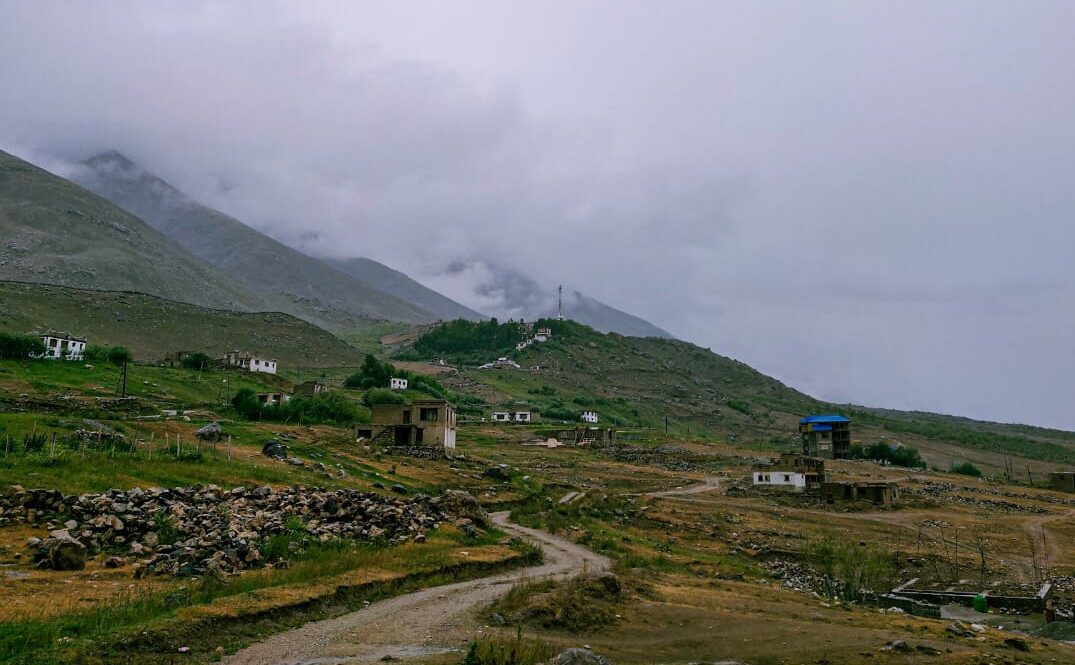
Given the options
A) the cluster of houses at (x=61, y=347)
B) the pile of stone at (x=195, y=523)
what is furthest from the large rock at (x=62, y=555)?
the cluster of houses at (x=61, y=347)

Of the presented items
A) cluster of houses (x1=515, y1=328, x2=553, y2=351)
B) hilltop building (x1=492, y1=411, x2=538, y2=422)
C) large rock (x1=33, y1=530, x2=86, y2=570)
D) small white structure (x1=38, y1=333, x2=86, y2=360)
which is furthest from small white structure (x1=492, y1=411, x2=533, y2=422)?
large rock (x1=33, y1=530, x2=86, y2=570)

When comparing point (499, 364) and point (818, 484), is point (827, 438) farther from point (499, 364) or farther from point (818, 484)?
point (499, 364)

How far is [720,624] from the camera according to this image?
715 inches

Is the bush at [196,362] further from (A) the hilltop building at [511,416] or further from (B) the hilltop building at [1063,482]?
(B) the hilltop building at [1063,482]

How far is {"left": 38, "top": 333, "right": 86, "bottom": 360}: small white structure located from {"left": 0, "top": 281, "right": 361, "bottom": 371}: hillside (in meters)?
20.3

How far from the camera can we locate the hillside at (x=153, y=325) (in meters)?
109

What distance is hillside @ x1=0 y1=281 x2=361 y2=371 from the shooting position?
357 ft

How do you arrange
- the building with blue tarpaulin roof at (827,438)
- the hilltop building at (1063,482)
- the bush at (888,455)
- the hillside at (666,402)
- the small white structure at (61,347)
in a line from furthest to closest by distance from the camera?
the hillside at (666,402) → the building with blue tarpaulin roof at (827,438) → the bush at (888,455) → the small white structure at (61,347) → the hilltop building at (1063,482)

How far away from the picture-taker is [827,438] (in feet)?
319

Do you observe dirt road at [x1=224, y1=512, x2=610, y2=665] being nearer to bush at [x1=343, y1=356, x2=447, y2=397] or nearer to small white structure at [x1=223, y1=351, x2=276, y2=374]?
small white structure at [x1=223, y1=351, x2=276, y2=374]

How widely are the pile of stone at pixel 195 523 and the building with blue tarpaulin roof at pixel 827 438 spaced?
264 ft

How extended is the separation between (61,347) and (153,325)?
44317 mm

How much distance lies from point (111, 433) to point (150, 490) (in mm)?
14024

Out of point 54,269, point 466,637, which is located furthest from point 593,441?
point 54,269
